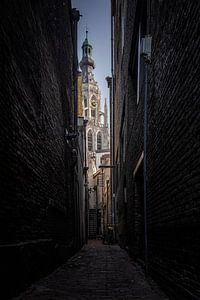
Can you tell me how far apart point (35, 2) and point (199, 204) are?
399 centimetres

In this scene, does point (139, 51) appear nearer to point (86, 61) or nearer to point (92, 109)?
point (92, 109)

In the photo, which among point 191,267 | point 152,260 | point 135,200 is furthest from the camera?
point 135,200

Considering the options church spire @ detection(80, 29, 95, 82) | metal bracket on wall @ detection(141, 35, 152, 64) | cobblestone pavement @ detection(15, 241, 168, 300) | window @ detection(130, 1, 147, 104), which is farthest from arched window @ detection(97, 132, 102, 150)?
metal bracket on wall @ detection(141, 35, 152, 64)

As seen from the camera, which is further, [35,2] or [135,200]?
[135,200]

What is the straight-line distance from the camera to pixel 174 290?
3.53 metres

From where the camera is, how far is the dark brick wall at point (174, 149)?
2.80 metres

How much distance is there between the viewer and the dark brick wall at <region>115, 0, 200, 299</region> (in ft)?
9.18

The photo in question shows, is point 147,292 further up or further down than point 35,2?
further down

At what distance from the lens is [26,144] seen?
14.9 feet

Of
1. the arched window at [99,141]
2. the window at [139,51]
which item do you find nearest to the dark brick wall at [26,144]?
the window at [139,51]

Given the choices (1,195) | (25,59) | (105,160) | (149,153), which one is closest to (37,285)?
(1,195)

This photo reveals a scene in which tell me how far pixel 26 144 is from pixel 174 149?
6.27 ft

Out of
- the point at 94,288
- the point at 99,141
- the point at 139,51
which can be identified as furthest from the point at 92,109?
the point at 94,288

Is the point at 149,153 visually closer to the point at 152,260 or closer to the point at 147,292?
the point at 152,260
